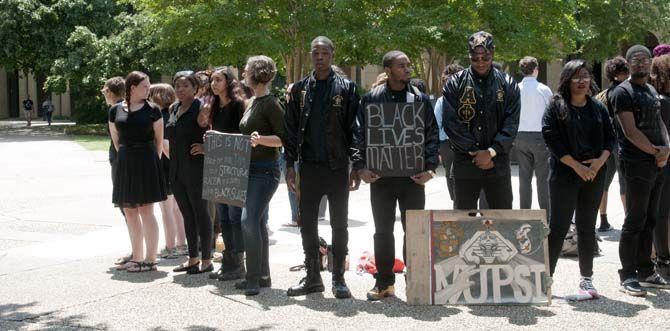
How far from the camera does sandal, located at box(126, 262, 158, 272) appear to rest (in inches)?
314

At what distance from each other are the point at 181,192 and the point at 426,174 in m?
2.50

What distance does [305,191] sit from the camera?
22.1 ft

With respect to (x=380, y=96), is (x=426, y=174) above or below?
below

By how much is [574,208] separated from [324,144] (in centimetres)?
196

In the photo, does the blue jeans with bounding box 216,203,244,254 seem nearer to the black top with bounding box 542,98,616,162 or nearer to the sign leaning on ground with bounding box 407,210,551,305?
the sign leaning on ground with bounding box 407,210,551,305

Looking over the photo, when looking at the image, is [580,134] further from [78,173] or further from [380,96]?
[78,173]

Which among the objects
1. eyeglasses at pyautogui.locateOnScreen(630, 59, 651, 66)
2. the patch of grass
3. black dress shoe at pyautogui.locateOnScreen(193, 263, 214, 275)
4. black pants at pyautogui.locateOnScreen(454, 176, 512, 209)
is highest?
eyeglasses at pyautogui.locateOnScreen(630, 59, 651, 66)

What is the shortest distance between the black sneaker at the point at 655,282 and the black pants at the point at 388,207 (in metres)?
1.93

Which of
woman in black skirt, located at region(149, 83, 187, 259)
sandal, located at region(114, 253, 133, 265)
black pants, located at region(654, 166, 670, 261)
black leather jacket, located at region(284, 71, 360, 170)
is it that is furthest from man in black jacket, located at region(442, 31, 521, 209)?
sandal, located at region(114, 253, 133, 265)

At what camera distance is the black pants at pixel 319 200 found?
21.9ft

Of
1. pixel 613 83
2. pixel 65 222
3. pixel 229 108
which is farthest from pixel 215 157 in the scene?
pixel 65 222

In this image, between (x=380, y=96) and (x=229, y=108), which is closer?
→ (x=380, y=96)

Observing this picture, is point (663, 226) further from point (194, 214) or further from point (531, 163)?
point (194, 214)

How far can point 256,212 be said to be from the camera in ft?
22.9
